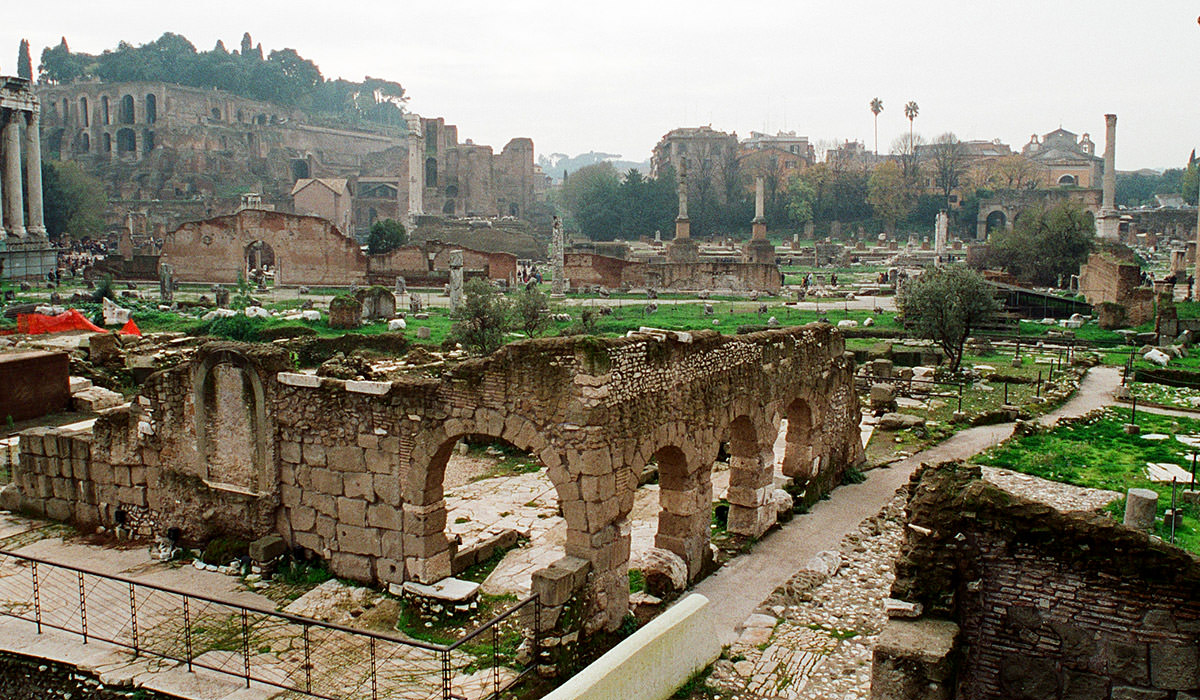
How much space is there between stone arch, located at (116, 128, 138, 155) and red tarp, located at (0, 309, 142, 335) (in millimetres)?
72367

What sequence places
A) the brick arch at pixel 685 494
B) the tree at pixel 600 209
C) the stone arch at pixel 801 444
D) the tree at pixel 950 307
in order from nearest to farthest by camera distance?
the brick arch at pixel 685 494 < the stone arch at pixel 801 444 < the tree at pixel 950 307 < the tree at pixel 600 209

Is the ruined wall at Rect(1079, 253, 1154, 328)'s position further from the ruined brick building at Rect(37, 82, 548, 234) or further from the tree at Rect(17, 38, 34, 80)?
the tree at Rect(17, 38, 34, 80)

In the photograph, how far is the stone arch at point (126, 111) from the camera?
308 feet

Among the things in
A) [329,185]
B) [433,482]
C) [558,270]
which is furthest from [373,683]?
[329,185]

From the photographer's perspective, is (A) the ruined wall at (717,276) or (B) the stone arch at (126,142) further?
→ (B) the stone arch at (126,142)

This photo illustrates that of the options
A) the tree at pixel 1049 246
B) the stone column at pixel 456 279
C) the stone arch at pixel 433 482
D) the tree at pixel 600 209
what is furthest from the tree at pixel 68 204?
the stone arch at pixel 433 482

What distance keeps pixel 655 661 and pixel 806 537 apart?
208 inches

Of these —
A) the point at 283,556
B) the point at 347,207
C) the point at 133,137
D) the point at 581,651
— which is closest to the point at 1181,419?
the point at 581,651

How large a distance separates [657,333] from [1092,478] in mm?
7796

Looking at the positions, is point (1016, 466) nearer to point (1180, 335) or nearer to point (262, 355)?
point (262, 355)

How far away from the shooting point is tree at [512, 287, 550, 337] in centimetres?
2547

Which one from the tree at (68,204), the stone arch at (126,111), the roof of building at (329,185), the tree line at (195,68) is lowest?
the tree at (68,204)

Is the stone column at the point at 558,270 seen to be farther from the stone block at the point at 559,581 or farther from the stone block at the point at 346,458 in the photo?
the stone block at the point at 559,581

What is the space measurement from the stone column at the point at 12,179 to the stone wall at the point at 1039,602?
2052 inches
